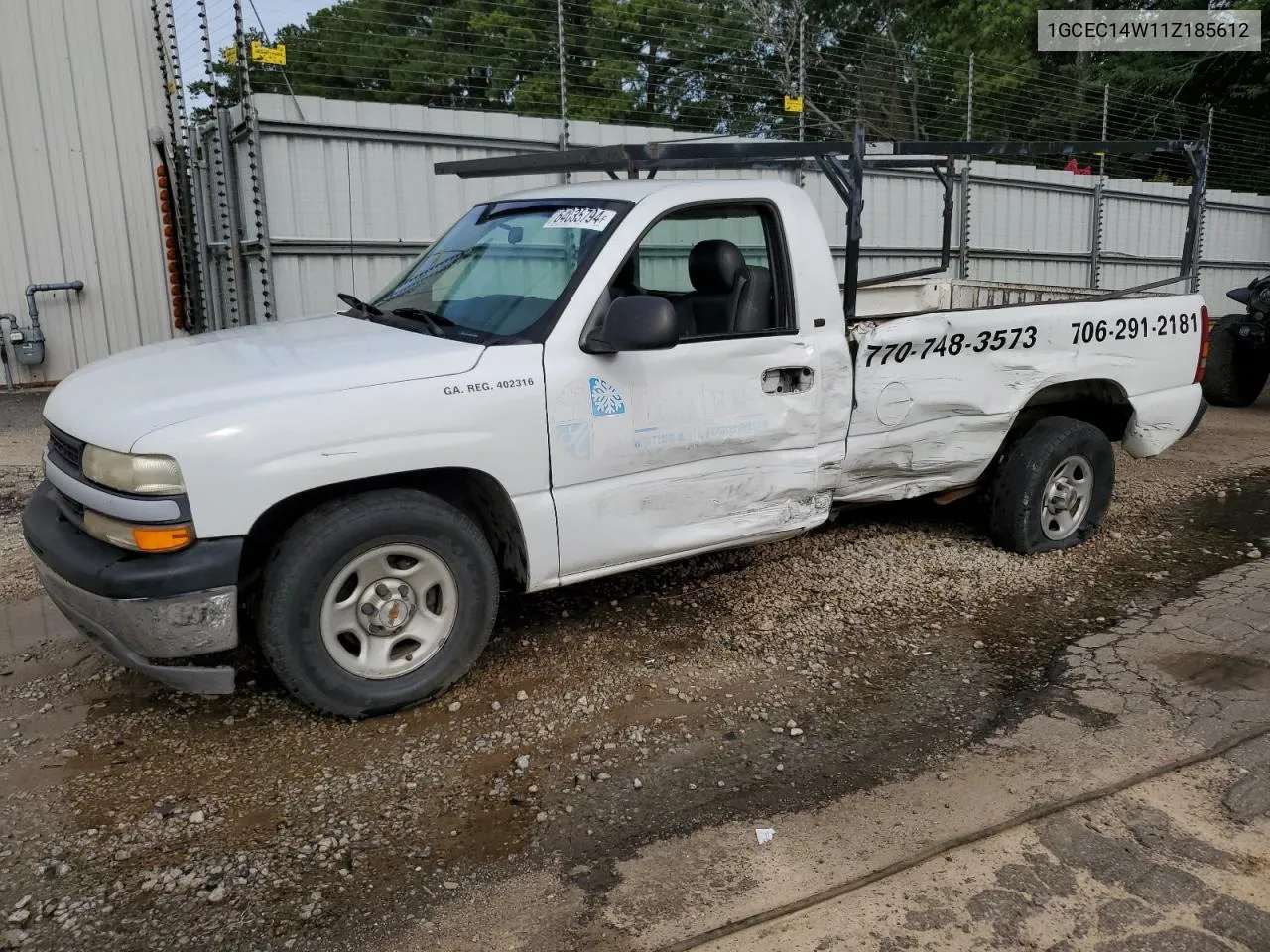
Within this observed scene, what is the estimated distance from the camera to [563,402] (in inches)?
152

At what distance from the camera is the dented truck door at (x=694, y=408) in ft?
13.0

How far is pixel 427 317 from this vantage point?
4191mm

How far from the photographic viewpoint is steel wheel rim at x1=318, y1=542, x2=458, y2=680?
3.63 meters

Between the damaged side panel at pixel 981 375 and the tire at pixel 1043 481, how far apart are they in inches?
9.1

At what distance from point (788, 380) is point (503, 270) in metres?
1.29

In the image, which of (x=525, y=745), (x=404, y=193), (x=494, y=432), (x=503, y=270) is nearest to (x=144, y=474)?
(x=494, y=432)

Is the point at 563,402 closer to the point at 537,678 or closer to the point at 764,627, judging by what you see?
the point at 537,678

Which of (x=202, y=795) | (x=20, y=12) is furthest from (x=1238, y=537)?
(x=20, y=12)

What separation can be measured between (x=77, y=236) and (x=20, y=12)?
2174mm

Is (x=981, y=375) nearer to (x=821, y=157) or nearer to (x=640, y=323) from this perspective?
(x=821, y=157)

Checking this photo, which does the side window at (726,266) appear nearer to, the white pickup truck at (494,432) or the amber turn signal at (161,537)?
the white pickup truck at (494,432)

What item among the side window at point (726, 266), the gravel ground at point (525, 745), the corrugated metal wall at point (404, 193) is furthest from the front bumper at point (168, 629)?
the corrugated metal wall at point (404, 193)

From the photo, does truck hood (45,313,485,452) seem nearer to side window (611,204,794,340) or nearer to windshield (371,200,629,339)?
windshield (371,200,629,339)

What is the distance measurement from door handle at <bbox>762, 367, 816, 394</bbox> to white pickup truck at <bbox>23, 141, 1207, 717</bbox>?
0.04ft
